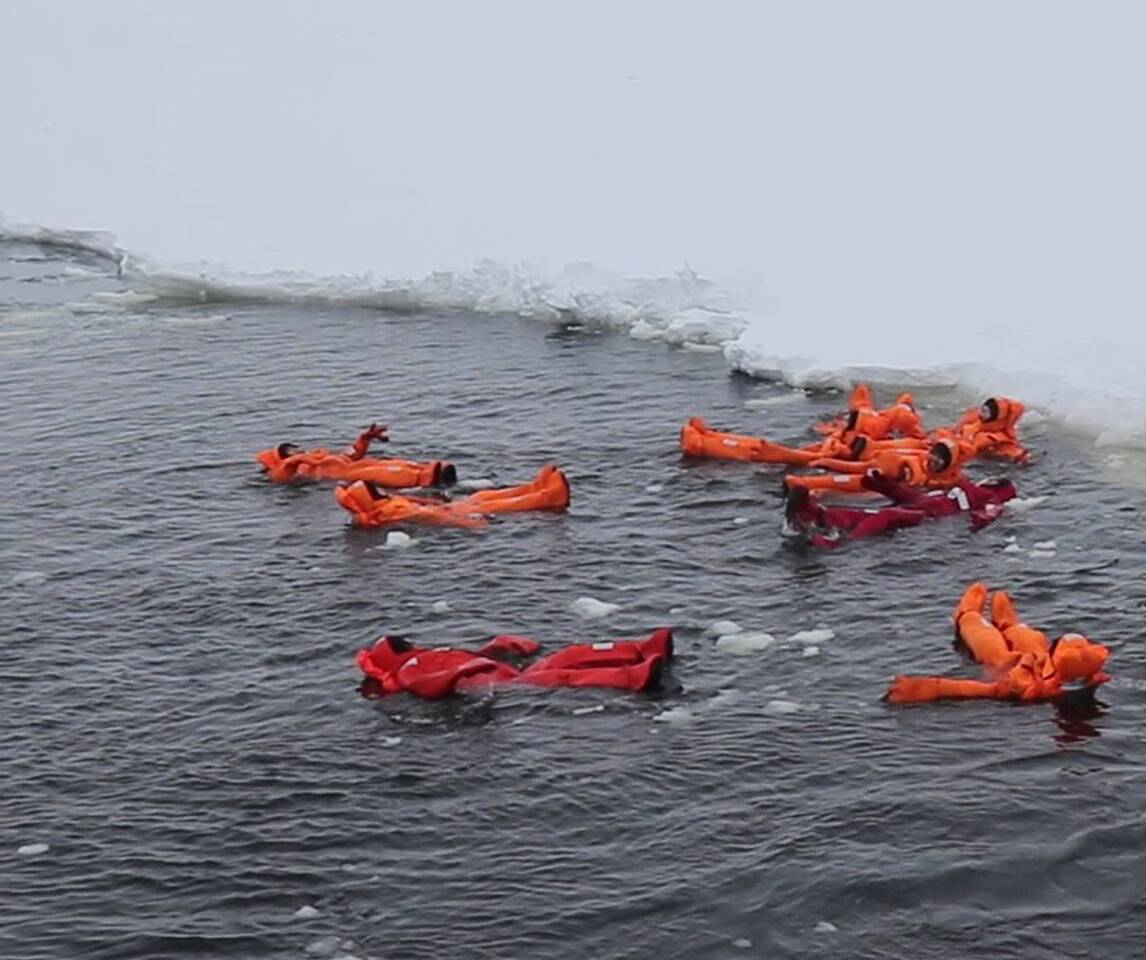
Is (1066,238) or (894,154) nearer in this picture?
(1066,238)

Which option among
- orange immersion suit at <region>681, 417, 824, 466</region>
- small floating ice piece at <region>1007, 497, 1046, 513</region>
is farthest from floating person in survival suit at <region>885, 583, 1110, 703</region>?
orange immersion suit at <region>681, 417, 824, 466</region>

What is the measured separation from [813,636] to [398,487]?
558 centimetres

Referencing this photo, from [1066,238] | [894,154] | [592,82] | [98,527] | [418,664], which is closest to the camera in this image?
[418,664]

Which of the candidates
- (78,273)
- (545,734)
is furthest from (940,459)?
(78,273)

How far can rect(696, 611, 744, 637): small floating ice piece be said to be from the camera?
566 inches

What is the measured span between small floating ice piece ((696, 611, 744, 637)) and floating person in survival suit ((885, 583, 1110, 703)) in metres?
1.66

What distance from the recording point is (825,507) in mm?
17188

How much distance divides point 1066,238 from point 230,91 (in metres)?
19.9

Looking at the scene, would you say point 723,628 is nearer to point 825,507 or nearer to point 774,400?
point 825,507

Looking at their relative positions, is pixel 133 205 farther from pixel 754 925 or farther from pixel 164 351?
pixel 754 925

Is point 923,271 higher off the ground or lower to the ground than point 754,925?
higher

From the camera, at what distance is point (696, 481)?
727 inches

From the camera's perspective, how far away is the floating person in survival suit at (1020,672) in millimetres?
12758

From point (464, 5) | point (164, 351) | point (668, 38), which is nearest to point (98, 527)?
point (164, 351)
